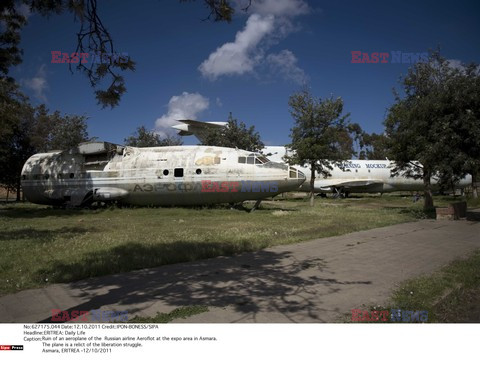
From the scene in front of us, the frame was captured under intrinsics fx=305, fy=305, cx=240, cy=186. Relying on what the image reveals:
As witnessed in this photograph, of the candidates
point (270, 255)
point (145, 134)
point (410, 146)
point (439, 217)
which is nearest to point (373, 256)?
point (270, 255)

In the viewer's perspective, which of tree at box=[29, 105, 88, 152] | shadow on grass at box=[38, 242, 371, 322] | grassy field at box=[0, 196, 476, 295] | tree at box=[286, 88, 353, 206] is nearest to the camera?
shadow on grass at box=[38, 242, 371, 322]

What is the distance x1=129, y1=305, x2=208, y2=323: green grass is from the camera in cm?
348

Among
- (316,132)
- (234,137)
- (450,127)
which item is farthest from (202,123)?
(450,127)

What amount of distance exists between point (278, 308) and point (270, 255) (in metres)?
3.07

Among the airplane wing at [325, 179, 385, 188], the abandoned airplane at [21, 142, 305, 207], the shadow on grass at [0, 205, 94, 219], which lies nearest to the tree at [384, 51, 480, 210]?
the abandoned airplane at [21, 142, 305, 207]

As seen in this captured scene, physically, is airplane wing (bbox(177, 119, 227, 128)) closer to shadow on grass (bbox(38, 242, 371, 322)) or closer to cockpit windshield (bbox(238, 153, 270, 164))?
cockpit windshield (bbox(238, 153, 270, 164))

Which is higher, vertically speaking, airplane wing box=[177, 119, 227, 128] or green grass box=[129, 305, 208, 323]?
airplane wing box=[177, 119, 227, 128]

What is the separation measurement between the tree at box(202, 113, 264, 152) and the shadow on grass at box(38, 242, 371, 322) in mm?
26954

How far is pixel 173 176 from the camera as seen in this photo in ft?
57.7

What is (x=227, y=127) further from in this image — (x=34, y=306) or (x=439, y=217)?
(x=34, y=306)

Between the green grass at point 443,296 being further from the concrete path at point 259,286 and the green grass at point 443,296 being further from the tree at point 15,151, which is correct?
the tree at point 15,151

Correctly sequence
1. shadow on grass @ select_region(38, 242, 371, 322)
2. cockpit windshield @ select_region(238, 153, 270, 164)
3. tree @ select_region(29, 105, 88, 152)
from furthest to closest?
tree @ select_region(29, 105, 88, 152) < cockpit windshield @ select_region(238, 153, 270, 164) < shadow on grass @ select_region(38, 242, 371, 322)

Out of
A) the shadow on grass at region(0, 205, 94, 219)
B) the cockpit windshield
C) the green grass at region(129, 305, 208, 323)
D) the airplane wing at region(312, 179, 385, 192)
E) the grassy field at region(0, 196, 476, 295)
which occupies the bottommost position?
the shadow on grass at region(0, 205, 94, 219)

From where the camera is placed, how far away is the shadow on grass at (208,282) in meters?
3.97
